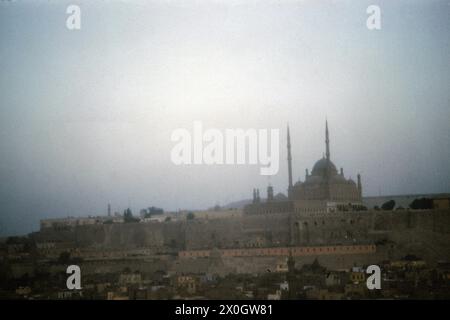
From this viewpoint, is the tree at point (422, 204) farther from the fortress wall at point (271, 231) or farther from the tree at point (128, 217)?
the tree at point (128, 217)

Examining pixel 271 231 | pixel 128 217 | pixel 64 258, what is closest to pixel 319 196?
pixel 271 231

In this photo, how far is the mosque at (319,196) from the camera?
16.1 metres

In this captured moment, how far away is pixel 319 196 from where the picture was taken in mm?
18688

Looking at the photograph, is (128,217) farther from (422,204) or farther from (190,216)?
(422,204)

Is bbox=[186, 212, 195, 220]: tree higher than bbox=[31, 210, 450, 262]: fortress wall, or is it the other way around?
bbox=[186, 212, 195, 220]: tree

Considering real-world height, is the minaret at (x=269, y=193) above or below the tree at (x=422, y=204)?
above

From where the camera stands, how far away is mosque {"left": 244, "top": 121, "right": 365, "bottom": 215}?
16125 mm

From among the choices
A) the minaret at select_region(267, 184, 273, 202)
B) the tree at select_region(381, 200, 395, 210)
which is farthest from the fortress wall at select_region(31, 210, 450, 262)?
the minaret at select_region(267, 184, 273, 202)

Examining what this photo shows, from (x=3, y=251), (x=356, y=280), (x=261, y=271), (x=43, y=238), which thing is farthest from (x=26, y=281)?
(x=356, y=280)

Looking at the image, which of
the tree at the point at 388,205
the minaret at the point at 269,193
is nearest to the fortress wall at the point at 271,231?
the tree at the point at 388,205

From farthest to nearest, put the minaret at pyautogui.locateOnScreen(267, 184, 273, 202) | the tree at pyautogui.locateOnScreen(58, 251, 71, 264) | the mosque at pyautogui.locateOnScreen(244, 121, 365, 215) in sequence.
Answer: the mosque at pyautogui.locateOnScreen(244, 121, 365, 215)
the tree at pyautogui.locateOnScreen(58, 251, 71, 264)
the minaret at pyautogui.locateOnScreen(267, 184, 273, 202)

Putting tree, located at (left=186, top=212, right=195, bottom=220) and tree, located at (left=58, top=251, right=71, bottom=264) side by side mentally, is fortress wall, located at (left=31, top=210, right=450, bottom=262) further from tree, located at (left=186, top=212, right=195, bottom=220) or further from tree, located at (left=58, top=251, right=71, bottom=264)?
tree, located at (left=58, top=251, right=71, bottom=264)
